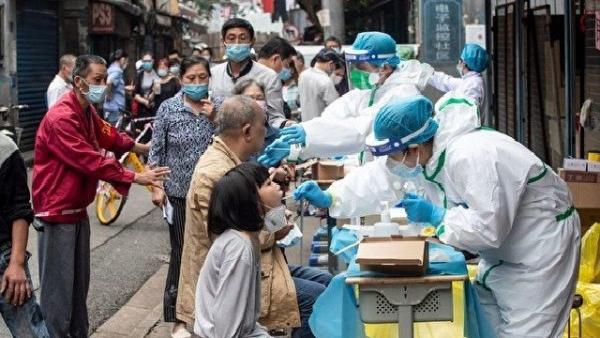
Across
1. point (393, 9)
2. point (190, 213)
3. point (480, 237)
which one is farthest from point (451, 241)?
point (393, 9)

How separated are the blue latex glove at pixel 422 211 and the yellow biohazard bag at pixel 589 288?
1.56 meters

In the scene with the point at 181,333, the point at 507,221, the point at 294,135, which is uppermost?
the point at 294,135

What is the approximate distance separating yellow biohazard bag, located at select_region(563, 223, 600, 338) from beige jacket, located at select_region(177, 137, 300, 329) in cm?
173

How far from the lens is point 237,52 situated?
9.27 m

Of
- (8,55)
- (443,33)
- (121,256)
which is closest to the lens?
(121,256)

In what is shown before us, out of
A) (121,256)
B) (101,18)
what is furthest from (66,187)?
(101,18)

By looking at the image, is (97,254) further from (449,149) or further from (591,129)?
(449,149)

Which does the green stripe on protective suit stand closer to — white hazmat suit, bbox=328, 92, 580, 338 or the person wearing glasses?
white hazmat suit, bbox=328, 92, 580, 338

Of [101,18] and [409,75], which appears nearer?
[409,75]

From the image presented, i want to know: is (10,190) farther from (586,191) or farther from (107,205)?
(107,205)

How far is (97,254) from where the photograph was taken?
12.0 metres

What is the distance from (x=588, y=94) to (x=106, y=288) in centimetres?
448

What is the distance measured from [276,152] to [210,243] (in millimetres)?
1349

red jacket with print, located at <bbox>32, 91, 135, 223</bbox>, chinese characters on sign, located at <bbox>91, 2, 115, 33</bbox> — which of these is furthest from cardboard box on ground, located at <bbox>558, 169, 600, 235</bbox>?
chinese characters on sign, located at <bbox>91, 2, 115, 33</bbox>
